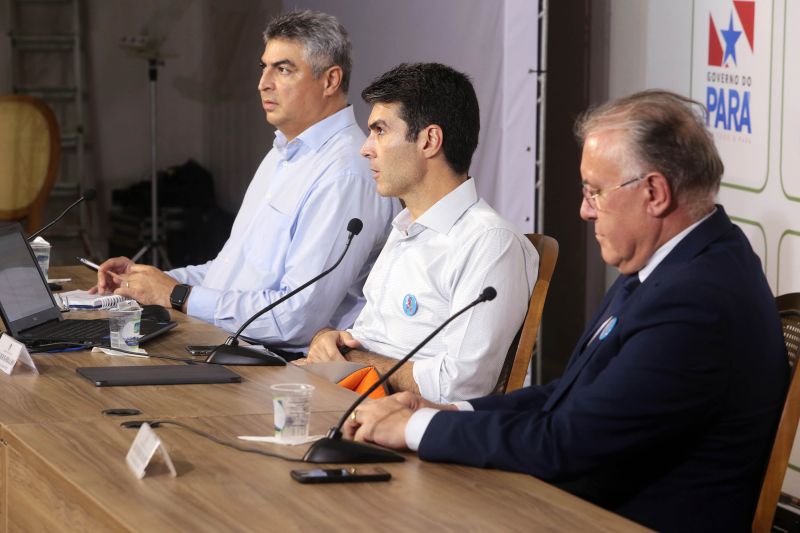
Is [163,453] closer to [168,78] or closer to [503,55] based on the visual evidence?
[503,55]

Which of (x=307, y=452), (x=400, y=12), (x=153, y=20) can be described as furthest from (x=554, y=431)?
(x=153, y=20)

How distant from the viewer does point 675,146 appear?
174 cm

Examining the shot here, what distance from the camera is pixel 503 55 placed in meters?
4.15

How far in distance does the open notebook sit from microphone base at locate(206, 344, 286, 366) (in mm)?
764

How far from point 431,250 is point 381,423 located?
0.88 m

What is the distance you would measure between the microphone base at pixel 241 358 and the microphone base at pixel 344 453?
2.35ft

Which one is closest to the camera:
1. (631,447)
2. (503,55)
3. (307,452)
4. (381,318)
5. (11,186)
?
(631,447)

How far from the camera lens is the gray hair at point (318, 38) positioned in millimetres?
3441

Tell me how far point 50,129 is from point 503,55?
3.21 meters

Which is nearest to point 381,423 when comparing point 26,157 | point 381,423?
point 381,423

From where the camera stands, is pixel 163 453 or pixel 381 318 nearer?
pixel 163 453

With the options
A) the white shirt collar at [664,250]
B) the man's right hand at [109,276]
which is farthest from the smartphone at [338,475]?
the man's right hand at [109,276]

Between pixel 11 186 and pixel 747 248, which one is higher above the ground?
pixel 747 248

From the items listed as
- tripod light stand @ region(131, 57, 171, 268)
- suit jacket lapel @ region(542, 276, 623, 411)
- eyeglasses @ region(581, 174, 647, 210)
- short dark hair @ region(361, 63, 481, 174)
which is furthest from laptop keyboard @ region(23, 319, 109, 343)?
tripod light stand @ region(131, 57, 171, 268)
